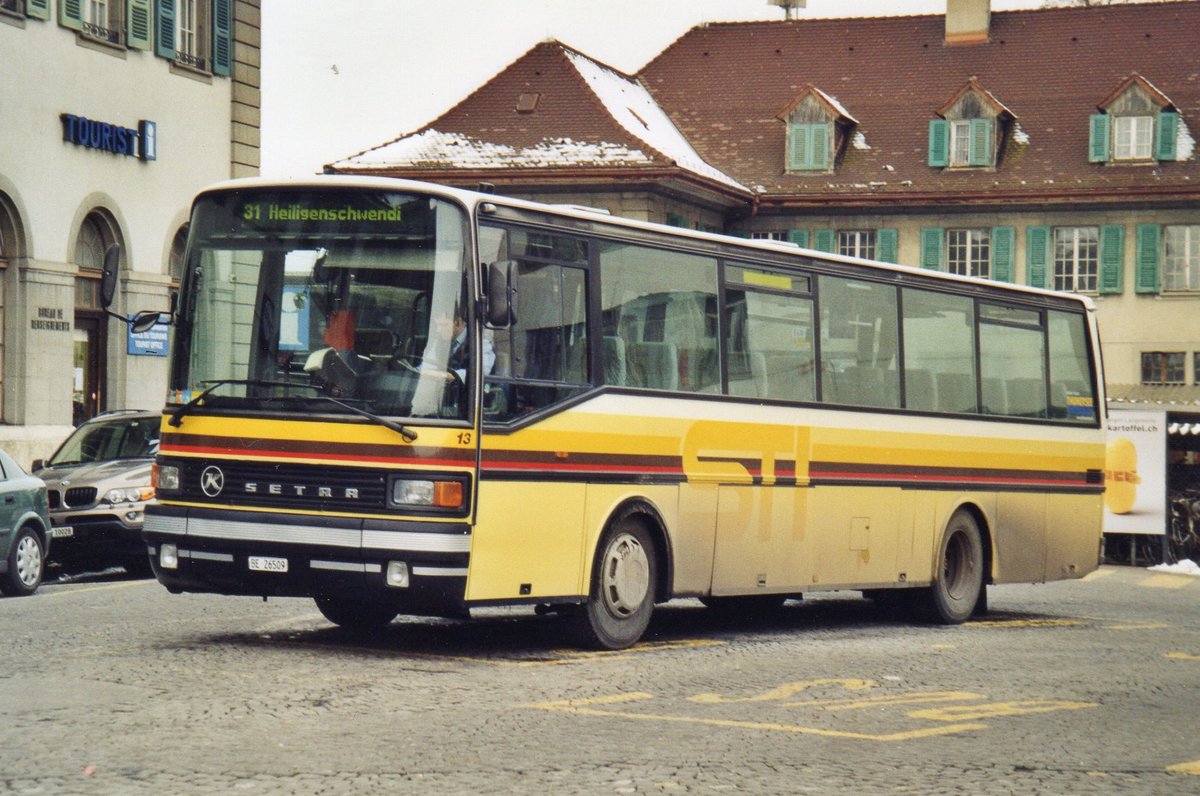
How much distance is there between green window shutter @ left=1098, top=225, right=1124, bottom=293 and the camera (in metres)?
52.7

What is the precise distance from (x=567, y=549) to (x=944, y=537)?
5.52m

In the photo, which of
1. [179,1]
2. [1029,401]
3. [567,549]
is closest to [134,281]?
[179,1]

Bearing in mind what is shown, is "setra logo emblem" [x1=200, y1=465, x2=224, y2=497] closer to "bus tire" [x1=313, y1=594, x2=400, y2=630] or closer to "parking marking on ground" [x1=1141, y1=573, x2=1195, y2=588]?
"bus tire" [x1=313, y1=594, x2=400, y2=630]

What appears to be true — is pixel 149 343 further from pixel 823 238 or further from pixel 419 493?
pixel 823 238


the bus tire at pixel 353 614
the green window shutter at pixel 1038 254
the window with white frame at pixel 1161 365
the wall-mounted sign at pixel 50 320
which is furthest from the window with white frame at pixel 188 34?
the window with white frame at pixel 1161 365

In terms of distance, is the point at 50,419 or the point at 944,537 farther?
the point at 50,419

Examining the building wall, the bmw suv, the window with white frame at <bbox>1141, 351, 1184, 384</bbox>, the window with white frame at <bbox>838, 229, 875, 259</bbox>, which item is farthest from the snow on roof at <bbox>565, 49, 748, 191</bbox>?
the bmw suv

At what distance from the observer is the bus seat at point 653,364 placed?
13719 mm

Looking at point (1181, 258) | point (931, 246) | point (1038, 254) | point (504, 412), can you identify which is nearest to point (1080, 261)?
point (1038, 254)

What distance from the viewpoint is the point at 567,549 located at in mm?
12938

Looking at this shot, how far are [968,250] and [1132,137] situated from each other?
17.1 feet

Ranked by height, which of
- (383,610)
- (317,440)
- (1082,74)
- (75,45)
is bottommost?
(383,610)

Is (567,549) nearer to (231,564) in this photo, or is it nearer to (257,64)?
(231,564)

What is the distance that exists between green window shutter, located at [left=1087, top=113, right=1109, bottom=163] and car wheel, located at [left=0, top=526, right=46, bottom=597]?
4017 centimetres
